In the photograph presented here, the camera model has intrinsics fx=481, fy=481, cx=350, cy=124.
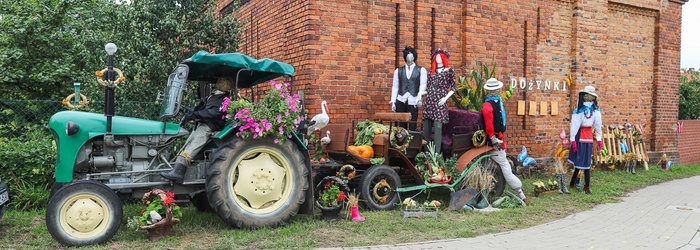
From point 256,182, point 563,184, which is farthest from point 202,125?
point 563,184

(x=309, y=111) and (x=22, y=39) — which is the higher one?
(x=22, y=39)

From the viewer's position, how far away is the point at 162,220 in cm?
518

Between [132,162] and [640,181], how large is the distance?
10.7 metres

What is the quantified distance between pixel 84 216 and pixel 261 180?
6.15 feet

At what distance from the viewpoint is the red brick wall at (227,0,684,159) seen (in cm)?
835

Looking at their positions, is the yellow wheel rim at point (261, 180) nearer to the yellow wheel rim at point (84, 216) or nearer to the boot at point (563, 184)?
the yellow wheel rim at point (84, 216)

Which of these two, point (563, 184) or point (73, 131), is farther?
point (563, 184)

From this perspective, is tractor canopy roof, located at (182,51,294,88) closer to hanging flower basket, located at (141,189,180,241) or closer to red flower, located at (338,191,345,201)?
hanging flower basket, located at (141,189,180,241)

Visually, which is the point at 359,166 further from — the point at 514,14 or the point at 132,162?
the point at 514,14

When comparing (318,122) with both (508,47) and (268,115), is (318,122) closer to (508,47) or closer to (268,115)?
(268,115)

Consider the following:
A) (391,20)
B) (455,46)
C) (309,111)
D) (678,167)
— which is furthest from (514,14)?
(678,167)

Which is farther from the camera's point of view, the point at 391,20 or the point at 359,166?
the point at 391,20

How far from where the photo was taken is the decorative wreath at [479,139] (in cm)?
764

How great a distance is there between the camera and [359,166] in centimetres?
719
